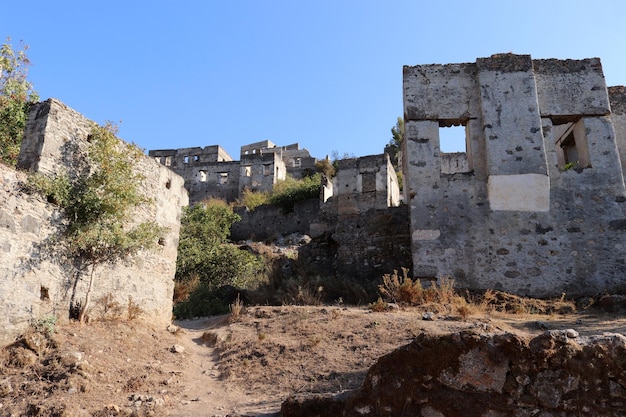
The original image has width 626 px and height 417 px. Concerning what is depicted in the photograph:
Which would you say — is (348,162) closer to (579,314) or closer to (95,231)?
(579,314)

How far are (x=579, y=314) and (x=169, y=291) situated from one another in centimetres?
785

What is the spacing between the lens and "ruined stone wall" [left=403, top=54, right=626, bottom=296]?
1162 cm

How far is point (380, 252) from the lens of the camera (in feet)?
44.0

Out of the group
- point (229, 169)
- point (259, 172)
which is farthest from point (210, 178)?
point (259, 172)

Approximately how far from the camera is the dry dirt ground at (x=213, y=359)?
6.05 metres

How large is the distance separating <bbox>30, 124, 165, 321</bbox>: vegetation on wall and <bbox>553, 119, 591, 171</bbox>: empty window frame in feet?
32.4

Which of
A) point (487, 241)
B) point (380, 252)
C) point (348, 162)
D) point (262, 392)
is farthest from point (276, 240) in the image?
point (262, 392)

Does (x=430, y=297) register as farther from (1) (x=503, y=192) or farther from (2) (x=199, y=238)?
(2) (x=199, y=238)

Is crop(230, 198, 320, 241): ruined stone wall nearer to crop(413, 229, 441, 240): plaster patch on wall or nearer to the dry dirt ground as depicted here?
crop(413, 229, 441, 240): plaster patch on wall

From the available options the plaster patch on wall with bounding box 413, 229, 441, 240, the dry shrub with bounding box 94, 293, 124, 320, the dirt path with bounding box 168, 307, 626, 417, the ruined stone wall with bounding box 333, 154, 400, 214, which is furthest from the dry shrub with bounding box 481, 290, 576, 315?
the ruined stone wall with bounding box 333, 154, 400, 214

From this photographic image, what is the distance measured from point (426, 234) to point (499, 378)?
26.4ft

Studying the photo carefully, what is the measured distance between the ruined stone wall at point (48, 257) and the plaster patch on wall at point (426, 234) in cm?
→ 560

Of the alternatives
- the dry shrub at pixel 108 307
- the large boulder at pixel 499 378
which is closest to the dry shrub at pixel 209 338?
the dry shrub at pixel 108 307

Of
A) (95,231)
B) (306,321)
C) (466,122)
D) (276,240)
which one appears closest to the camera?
(95,231)
